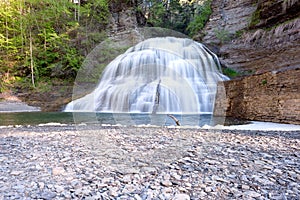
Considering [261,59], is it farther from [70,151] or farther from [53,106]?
[53,106]

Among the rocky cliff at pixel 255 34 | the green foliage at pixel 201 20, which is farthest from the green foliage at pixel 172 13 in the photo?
the rocky cliff at pixel 255 34

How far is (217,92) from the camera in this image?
27.8 feet

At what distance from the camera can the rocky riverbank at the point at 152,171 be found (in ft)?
4.71

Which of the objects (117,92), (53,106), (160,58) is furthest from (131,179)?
(53,106)

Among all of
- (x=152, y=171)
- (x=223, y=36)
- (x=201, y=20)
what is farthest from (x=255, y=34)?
(x=152, y=171)

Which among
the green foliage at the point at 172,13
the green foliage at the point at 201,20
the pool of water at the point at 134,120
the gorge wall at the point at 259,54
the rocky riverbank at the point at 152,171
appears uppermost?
the green foliage at the point at 172,13

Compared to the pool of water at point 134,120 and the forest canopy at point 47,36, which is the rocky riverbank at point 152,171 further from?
the forest canopy at point 47,36

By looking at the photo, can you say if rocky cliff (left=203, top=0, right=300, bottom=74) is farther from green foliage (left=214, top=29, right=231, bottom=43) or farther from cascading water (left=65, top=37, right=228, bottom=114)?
cascading water (left=65, top=37, right=228, bottom=114)

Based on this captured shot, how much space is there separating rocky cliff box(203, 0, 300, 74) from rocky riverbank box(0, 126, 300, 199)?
607 cm

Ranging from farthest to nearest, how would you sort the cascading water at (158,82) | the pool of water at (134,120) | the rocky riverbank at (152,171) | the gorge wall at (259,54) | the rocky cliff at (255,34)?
the rocky cliff at (255,34) < the cascading water at (158,82) < the pool of water at (134,120) < the gorge wall at (259,54) < the rocky riverbank at (152,171)

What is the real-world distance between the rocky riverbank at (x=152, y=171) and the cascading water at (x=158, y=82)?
15.4 ft

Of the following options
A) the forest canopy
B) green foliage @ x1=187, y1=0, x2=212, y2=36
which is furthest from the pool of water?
green foliage @ x1=187, y1=0, x2=212, y2=36

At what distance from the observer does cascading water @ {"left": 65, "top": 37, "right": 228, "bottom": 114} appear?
27.7 ft

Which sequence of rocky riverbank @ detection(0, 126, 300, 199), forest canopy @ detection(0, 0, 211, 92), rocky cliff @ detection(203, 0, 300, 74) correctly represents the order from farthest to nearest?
forest canopy @ detection(0, 0, 211, 92), rocky cliff @ detection(203, 0, 300, 74), rocky riverbank @ detection(0, 126, 300, 199)
